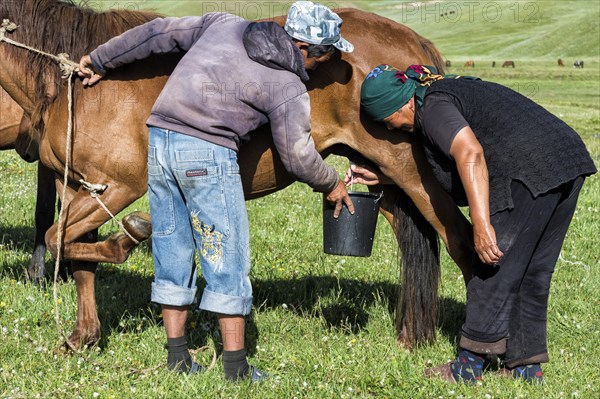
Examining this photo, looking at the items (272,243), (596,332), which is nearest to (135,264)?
(272,243)

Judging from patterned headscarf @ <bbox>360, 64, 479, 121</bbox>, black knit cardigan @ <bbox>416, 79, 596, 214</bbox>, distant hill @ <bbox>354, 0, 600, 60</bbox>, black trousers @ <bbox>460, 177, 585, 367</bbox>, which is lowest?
distant hill @ <bbox>354, 0, 600, 60</bbox>

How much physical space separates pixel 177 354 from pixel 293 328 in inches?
41.8

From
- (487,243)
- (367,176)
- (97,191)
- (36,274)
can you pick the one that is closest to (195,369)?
(97,191)

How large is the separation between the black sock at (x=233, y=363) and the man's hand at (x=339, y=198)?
105 cm

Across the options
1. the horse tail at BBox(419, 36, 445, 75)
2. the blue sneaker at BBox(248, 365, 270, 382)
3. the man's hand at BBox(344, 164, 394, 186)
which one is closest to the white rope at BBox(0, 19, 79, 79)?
the man's hand at BBox(344, 164, 394, 186)

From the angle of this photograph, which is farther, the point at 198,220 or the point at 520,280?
the point at 520,280

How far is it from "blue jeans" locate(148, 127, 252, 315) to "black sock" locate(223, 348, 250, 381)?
27 cm

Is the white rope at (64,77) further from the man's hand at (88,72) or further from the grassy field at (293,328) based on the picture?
the grassy field at (293,328)

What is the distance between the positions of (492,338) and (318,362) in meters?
1.04

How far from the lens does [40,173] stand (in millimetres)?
6312

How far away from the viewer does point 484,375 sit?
14.1 feet

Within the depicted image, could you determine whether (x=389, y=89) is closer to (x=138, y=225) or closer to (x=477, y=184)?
(x=477, y=184)

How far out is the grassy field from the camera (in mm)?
4059

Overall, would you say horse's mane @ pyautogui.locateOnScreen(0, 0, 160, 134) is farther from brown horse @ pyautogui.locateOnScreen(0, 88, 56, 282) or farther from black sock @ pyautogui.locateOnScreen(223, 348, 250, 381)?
black sock @ pyautogui.locateOnScreen(223, 348, 250, 381)
